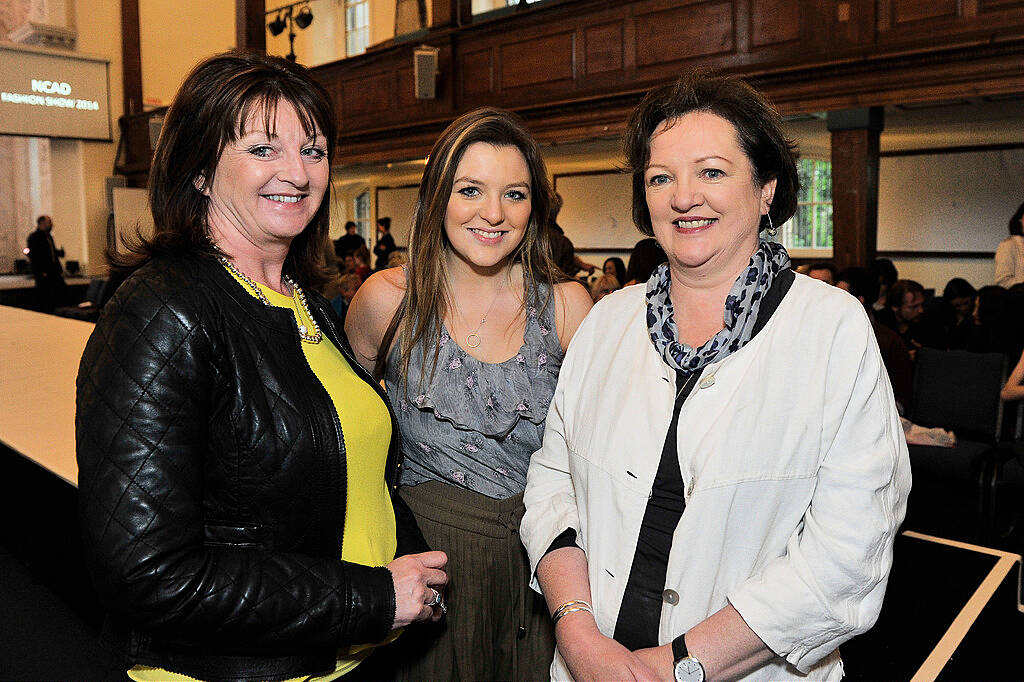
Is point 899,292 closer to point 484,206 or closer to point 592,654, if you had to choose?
point 484,206

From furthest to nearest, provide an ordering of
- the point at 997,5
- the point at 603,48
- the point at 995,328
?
the point at 603,48 < the point at 997,5 < the point at 995,328

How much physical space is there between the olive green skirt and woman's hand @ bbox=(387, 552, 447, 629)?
1.44 ft

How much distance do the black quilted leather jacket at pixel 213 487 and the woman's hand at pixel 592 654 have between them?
13.4 inches

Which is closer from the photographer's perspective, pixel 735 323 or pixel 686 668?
pixel 686 668

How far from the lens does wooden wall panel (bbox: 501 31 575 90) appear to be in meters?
8.42

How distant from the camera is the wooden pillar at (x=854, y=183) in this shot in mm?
6770

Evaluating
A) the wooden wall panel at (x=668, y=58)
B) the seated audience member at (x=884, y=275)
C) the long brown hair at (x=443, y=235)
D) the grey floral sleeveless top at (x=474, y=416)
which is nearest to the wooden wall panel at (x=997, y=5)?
the wooden wall panel at (x=668, y=58)

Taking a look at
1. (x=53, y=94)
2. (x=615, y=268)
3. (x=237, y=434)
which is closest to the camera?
(x=237, y=434)

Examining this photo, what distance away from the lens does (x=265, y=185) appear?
134 cm

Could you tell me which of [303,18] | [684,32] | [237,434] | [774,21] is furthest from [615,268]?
[303,18]

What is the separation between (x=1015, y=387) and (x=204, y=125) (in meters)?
4.61

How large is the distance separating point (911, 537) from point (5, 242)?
18851 mm

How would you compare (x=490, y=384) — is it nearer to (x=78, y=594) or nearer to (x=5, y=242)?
(x=78, y=594)

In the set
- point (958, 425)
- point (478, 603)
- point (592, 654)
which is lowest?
point (958, 425)
